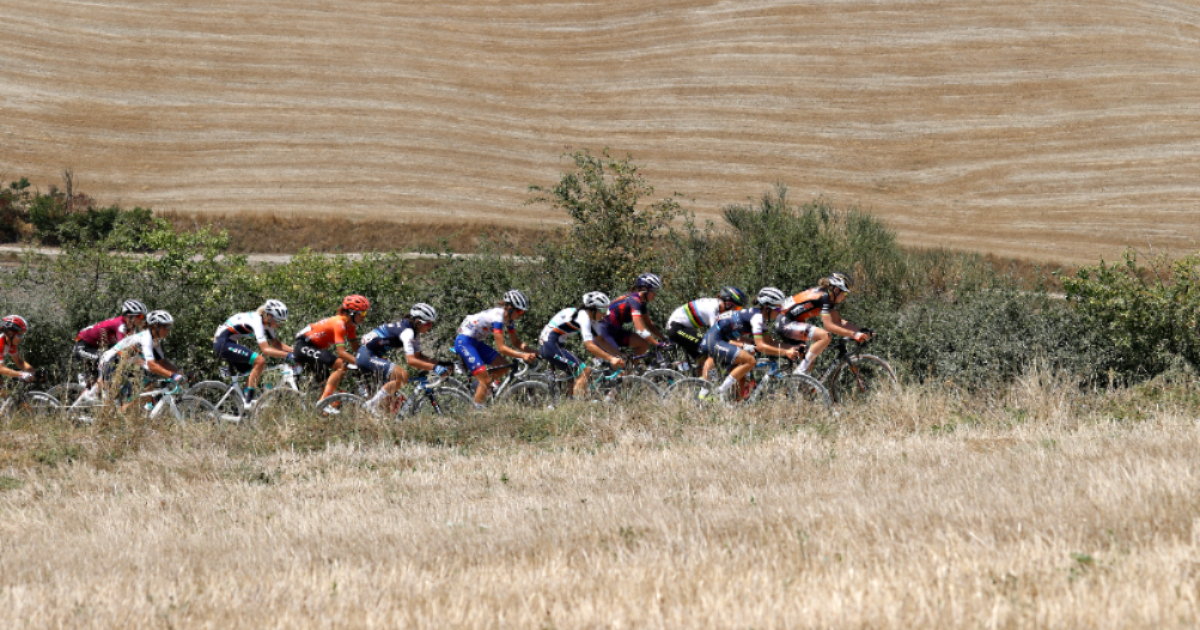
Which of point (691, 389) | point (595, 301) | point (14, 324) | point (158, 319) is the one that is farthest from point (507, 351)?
point (14, 324)

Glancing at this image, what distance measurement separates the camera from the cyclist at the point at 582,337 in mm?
12805

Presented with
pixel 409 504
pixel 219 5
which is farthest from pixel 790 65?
pixel 409 504

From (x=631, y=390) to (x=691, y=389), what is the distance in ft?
2.23

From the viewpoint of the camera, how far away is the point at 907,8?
52.8m

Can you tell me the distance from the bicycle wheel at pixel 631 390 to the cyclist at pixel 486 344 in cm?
95

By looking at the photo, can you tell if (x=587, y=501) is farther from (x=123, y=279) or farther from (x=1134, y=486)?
(x=123, y=279)

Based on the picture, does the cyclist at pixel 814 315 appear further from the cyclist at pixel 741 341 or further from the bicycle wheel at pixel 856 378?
the bicycle wheel at pixel 856 378

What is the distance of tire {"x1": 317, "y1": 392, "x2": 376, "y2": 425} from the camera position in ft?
37.0

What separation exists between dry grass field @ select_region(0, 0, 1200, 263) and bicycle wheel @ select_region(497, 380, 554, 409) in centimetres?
2529

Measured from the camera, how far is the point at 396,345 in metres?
12.7

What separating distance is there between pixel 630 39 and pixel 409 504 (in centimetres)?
4627

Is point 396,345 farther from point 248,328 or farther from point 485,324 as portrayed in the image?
point 248,328

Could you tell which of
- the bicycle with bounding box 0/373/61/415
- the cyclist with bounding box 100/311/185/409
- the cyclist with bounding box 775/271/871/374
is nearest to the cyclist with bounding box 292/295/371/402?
the cyclist with bounding box 100/311/185/409

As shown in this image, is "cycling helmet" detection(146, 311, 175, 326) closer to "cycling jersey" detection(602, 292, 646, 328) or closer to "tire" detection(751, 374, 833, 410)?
"cycling jersey" detection(602, 292, 646, 328)
